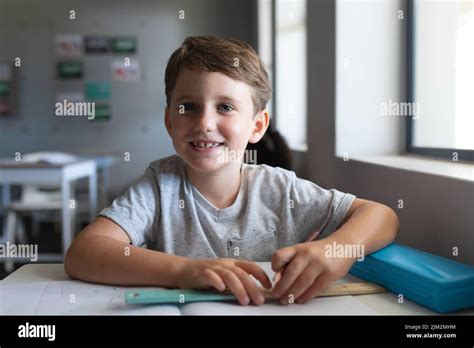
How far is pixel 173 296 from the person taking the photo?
53cm

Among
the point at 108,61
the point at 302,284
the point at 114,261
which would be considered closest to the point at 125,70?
the point at 108,61

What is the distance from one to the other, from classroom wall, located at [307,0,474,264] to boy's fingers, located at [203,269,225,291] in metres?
0.26

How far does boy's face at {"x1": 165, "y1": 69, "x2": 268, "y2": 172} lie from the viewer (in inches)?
25.3

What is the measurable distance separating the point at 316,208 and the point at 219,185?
0.14 meters

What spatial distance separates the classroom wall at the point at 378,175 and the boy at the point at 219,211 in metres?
0.05

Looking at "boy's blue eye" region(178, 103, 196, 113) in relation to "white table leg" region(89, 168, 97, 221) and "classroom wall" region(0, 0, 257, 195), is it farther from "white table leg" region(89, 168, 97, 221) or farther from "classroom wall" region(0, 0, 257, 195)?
"white table leg" region(89, 168, 97, 221)

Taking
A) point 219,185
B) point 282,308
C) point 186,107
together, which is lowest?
point 282,308

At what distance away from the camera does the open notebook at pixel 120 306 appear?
1.69 feet

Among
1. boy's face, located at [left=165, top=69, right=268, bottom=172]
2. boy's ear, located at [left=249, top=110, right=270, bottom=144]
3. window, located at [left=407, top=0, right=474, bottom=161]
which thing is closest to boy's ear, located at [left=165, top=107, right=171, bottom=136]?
boy's face, located at [left=165, top=69, right=268, bottom=172]

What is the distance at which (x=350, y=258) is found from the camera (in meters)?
0.59

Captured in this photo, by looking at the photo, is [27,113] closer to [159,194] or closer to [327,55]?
[159,194]

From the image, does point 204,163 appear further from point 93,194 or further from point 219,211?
point 93,194
